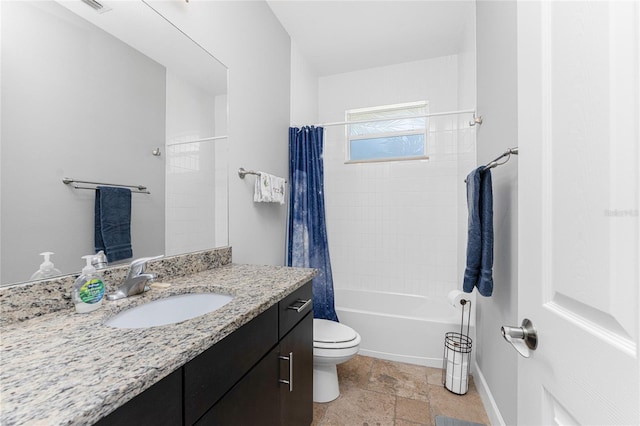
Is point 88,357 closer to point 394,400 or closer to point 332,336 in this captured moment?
point 332,336

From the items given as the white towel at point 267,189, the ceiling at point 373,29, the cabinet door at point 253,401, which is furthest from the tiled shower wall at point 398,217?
the cabinet door at point 253,401

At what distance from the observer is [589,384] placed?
1.41 ft

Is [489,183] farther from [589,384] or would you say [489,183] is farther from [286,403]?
[286,403]

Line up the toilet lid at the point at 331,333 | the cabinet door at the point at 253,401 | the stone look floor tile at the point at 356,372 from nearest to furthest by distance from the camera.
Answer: the cabinet door at the point at 253,401
the toilet lid at the point at 331,333
the stone look floor tile at the point at 356,372

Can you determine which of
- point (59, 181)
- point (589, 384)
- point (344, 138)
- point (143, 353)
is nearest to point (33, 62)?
point (59, 181)

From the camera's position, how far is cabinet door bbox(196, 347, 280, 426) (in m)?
0.71

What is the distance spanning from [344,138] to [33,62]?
8.12 feet

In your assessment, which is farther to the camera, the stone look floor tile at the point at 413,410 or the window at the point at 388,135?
the window at the point at 388,135

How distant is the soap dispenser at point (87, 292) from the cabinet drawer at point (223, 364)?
45 centimetres

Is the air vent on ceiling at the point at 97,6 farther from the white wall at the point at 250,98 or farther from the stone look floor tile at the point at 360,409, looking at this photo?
the stone look floor tile at the point at 360,409

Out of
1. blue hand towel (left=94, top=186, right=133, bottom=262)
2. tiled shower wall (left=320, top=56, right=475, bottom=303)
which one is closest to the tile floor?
tiled shower wall (left=320, top=56, right=475, bottom=303)

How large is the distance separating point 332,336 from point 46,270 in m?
1.44

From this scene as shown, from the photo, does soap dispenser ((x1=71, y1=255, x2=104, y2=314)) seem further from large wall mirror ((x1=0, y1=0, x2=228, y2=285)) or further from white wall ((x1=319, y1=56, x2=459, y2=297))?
white wall ((x1=319, y1=56, x2=459, y2=297))

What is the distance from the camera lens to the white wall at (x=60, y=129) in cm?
76
